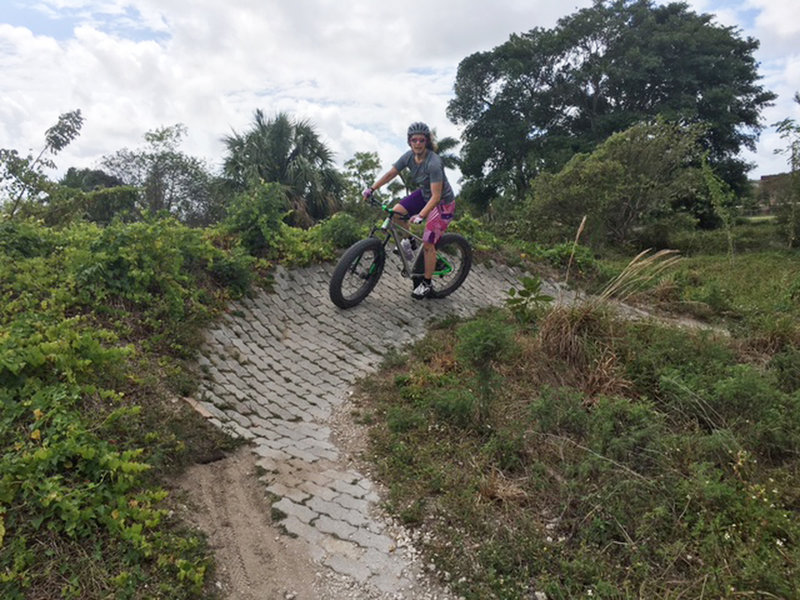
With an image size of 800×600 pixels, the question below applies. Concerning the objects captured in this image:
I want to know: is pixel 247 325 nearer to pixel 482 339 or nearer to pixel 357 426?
pixel 357 426

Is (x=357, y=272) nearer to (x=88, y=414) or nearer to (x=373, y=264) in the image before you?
(x=373, y=264)

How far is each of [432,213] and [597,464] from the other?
3.92 metres

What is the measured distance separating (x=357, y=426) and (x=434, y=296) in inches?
137

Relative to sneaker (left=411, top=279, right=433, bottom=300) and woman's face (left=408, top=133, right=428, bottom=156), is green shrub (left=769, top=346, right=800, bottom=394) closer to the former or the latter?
sneaker (left=411, top=279, right=433, bottom=300)

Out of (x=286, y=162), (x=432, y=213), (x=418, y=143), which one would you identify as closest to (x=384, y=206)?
(x=432, y=213)

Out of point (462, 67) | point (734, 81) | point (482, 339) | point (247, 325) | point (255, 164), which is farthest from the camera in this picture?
point (462, 67)

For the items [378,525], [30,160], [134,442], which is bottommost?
[378,525]

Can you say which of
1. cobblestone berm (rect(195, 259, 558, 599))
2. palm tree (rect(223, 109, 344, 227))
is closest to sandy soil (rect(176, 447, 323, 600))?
cobblestone berm (rect(195, 259, 558, 599))

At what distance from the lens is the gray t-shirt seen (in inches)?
240

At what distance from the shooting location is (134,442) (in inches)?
130

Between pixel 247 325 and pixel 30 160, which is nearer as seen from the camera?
pixel 247 325

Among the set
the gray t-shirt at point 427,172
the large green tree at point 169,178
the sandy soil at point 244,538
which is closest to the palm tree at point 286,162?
the large green tree at point 169,178

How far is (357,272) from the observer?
6.68m

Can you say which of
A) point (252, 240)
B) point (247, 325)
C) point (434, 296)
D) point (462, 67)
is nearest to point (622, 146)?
point (434, 296)
